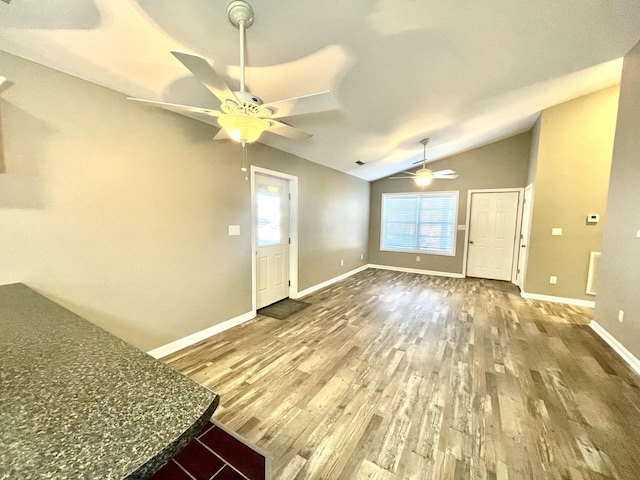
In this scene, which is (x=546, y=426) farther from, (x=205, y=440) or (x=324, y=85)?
(x=324, y=85)

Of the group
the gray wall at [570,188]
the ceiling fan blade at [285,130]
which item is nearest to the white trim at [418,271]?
the gray wall at [570,188]

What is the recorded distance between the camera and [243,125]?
1.49m

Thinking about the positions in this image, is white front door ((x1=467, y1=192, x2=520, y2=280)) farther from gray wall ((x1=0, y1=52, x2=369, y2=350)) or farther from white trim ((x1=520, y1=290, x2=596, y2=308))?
gray wall ((x1=0, y1=52, x2=369, y2=350))

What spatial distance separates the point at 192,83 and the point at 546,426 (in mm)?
3657

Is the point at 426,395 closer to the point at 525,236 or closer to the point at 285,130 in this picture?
the point at 285,130

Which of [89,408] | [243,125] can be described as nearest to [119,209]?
[243,125]

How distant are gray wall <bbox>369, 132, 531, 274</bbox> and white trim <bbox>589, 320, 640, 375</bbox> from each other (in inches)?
116

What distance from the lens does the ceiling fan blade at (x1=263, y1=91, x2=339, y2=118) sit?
1409 mm

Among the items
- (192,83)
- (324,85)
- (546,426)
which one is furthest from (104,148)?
(546,426)

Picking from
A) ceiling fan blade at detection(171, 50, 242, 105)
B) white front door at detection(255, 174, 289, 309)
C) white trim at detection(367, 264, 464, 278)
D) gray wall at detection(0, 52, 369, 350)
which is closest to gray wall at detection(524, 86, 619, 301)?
white trim at detection(367, 264, 464, 278)

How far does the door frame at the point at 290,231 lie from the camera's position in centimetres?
340

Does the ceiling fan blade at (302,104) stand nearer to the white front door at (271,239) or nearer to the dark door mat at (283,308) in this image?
the white front door at (271,239)

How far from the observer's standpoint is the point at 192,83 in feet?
6.84

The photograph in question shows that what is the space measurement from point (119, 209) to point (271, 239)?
2.02m
